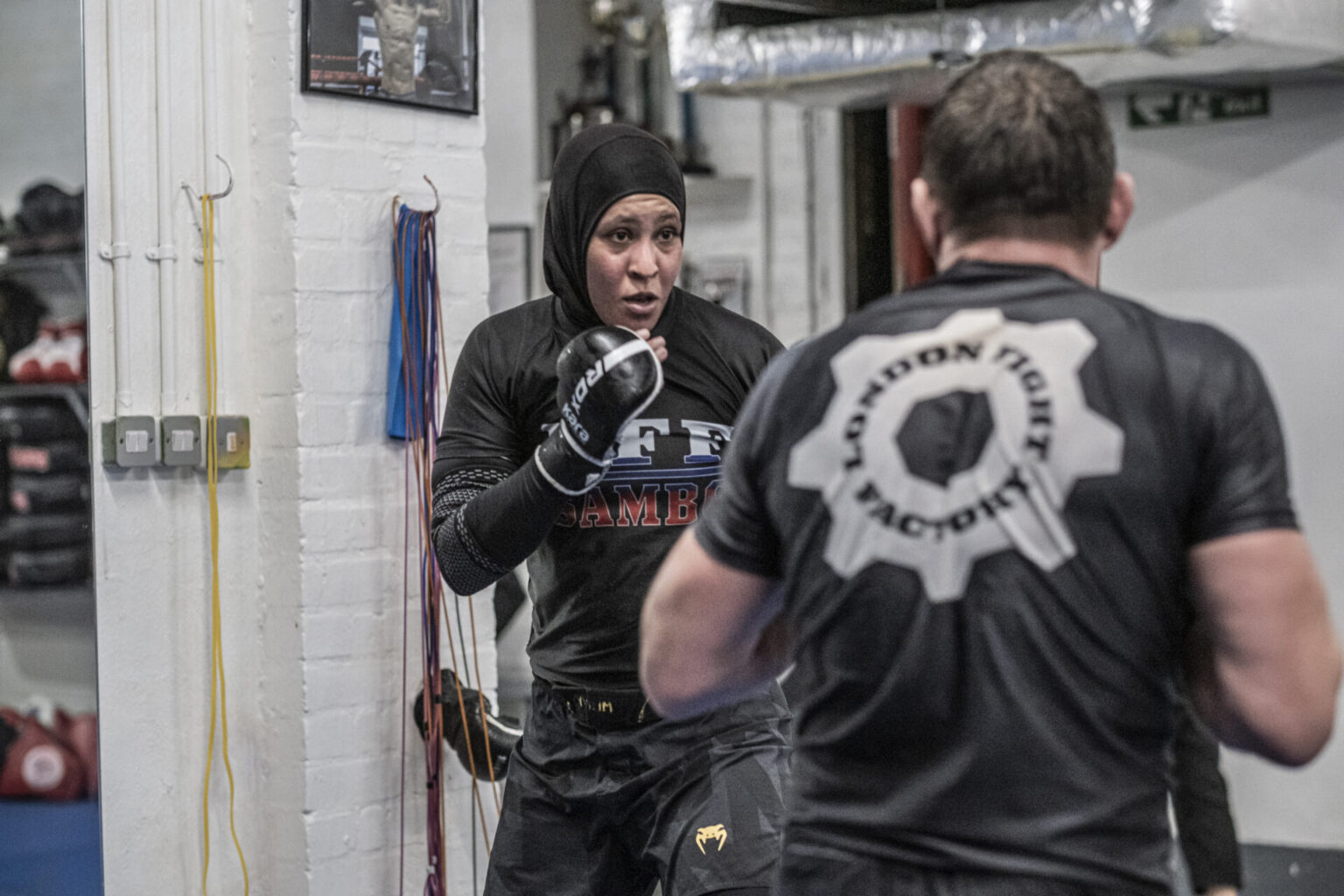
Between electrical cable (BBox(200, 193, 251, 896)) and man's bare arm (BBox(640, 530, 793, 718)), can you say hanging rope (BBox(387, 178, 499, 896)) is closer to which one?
electrical cable (BBox(200, 193, 251, 896))

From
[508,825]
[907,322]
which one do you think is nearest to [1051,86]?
[907,322]

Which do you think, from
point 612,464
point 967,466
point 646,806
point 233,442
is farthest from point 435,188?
point 967,466

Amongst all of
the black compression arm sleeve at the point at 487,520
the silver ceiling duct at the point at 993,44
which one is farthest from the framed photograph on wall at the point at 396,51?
the silver ceiling duct at the point at 993,44

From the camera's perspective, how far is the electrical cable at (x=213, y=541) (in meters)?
2.93

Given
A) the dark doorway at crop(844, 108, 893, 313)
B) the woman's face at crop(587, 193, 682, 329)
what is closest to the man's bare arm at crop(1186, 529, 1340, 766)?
the woman's face at crop(587, 193, 682, 329)

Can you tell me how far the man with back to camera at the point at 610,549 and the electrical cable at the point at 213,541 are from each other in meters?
0.92

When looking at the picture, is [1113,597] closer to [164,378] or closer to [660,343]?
[660,343]

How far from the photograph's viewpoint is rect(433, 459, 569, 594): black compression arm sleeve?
6.42 ft

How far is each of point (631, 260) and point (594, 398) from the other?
1.28 ft

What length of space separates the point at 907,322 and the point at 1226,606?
0.33 metres

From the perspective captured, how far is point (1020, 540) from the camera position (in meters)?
1.19

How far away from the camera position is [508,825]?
217 cm

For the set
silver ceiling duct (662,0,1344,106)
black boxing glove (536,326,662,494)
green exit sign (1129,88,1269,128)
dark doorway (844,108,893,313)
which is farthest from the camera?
dark doorway (844,108,893,313)

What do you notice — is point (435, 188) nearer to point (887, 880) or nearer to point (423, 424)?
point (423, 424)
